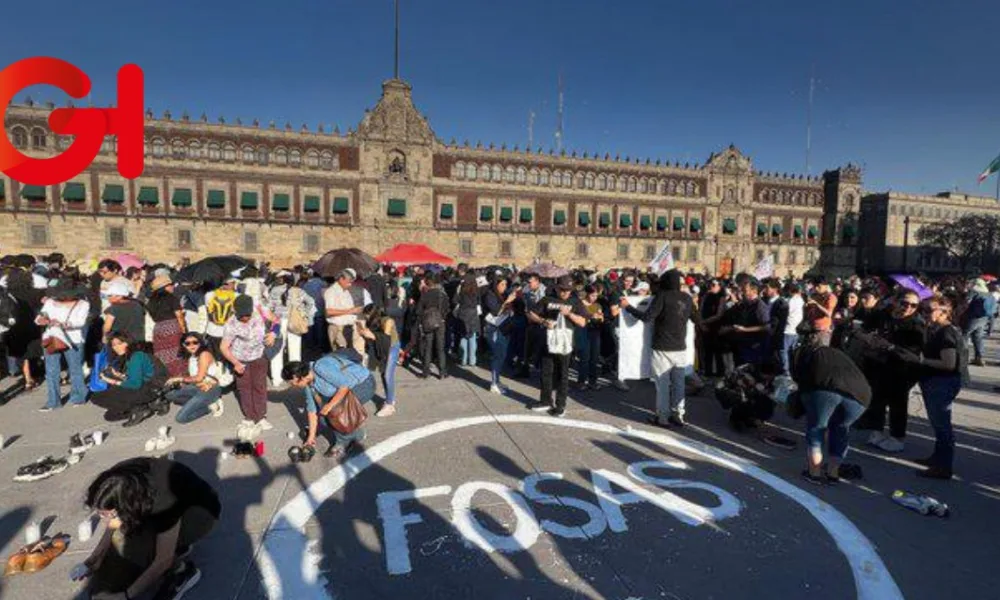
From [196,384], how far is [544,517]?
5034 mm

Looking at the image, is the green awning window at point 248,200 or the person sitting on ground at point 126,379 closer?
the person sitting on ground at point 126,379

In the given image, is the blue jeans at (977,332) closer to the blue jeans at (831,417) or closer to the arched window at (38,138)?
the blue jeans at (831,417)

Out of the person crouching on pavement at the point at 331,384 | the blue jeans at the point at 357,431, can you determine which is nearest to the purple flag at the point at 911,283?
the blue jeans at the point at 357,431

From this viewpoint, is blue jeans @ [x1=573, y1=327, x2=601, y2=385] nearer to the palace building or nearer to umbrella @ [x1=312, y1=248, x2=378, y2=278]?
umbrella @ [x1=312, y1=248, x2=378, y2=278]

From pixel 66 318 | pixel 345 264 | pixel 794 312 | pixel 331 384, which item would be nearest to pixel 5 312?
pixel 66 318

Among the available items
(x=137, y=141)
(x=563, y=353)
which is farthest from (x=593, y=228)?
(x=563, y=353)

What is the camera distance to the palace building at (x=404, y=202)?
35.4 metres

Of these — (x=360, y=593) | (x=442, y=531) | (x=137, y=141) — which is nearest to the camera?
(x=360, y=593)

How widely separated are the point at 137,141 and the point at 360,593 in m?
42.1

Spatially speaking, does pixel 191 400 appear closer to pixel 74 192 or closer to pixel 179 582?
pixel 179 582

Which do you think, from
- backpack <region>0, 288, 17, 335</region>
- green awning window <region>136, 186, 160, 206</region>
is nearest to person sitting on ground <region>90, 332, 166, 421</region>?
backpack <region>0, 288, 17, 335</region>

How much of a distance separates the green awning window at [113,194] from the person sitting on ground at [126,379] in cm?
3729

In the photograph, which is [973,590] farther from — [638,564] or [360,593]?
[360,593]

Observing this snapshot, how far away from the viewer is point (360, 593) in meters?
3.17
